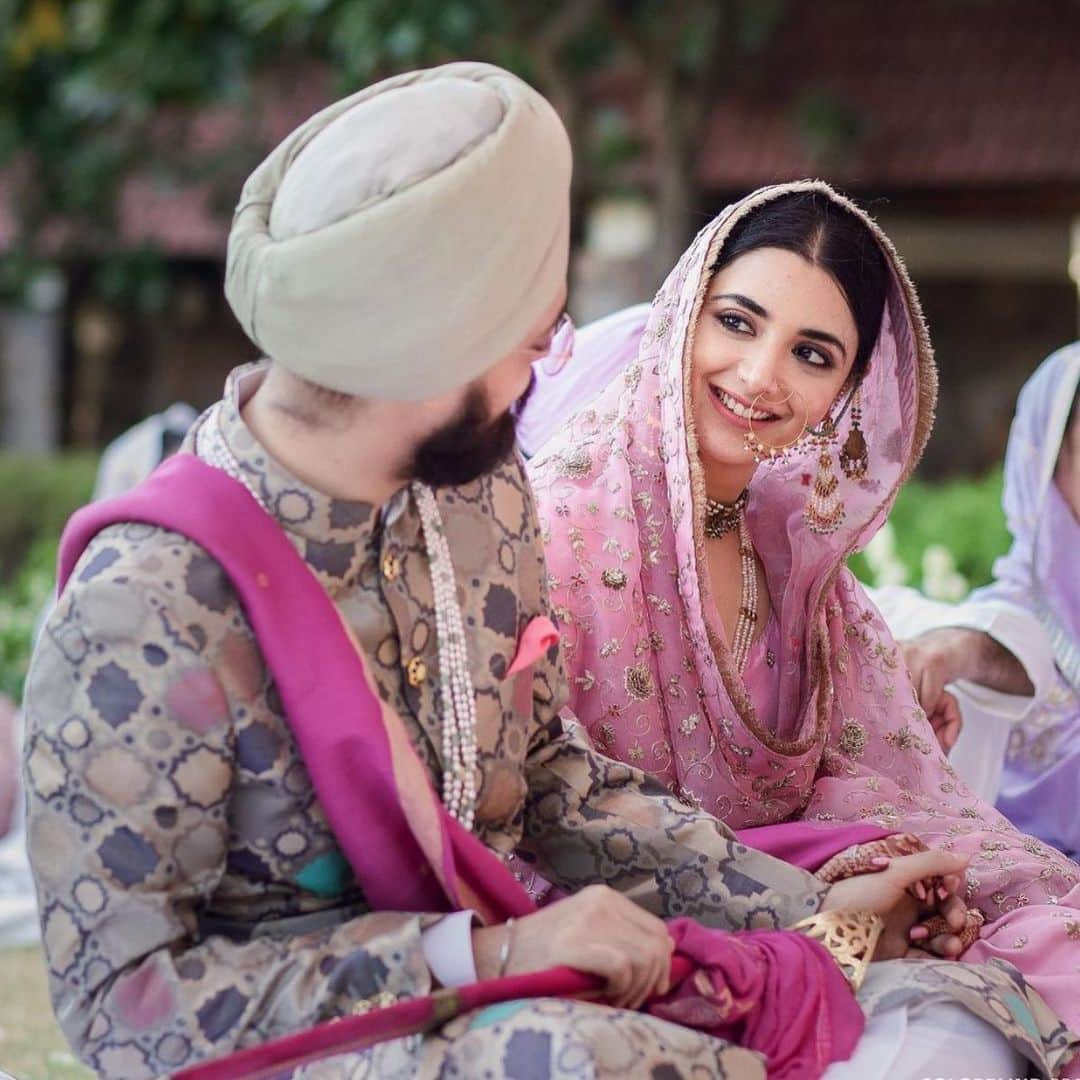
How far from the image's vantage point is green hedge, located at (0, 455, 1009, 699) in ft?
18.4

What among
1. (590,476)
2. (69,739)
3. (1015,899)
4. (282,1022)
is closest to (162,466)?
(69,739)

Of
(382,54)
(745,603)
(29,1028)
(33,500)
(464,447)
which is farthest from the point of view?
(33,500)

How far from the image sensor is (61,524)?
10.9 metres

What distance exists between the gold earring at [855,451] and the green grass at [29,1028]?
1.76 m

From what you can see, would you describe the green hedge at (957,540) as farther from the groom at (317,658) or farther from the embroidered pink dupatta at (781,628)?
the groom at (317,658)

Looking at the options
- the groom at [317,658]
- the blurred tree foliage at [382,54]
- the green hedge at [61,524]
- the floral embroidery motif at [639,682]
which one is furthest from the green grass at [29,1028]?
the blurred tree foliage at [382,54]

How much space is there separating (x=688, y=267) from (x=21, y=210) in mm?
10559

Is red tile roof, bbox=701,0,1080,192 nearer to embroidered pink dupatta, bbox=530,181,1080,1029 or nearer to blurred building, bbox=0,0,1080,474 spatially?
blurred building, bbox=0,0,1080,474

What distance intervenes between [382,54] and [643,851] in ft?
22.3

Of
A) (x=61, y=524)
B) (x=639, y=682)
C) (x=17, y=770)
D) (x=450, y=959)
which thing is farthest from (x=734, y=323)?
(x=61, y=524)

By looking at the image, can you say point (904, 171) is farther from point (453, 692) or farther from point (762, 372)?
point (453, 692)

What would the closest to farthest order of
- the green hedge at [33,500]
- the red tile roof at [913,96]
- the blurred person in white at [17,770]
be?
the blurred person in white at [17,770], the red tile roof at [913,96], the green hedge at [33,500]

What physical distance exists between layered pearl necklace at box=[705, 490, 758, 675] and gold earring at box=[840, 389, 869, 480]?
0.18 metres

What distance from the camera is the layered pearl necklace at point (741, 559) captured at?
2984 mm
